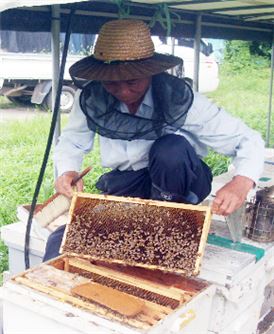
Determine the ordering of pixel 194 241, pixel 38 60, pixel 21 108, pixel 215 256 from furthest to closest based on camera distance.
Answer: pixel 21 108
pixel 38 60
pixel 215 256
pixel 194 241

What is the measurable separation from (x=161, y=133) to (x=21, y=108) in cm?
561

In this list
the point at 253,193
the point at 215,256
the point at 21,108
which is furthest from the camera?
the point at 21,108

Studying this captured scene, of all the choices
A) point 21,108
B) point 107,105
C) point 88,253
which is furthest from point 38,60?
point 88,253

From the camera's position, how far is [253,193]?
72.6 inches

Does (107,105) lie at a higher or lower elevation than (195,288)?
higher

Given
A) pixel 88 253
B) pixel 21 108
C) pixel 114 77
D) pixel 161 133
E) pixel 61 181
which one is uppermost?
pixel 114 77

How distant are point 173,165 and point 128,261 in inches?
16.0

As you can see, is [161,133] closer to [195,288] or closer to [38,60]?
[195,288]

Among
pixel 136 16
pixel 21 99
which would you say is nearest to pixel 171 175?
pixel 136 16

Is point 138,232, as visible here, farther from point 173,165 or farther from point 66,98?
point 66,98

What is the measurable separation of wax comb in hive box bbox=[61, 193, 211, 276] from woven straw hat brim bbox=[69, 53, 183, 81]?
0.38m

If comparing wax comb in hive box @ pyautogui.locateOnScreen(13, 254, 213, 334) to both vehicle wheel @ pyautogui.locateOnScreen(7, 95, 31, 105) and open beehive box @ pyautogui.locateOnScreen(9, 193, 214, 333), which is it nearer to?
open beehive box @ pyautogui.locateOnScreen(9, 193, 214, 333)

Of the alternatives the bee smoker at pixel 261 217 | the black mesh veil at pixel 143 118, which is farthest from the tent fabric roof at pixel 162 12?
the bee smoker at pixel 261 217

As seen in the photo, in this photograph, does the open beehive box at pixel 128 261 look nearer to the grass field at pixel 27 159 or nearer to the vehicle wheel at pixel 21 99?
the grass field at pixel 27 159
